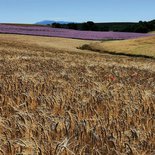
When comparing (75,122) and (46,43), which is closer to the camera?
(75,122)

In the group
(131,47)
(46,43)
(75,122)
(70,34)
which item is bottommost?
(70,34)

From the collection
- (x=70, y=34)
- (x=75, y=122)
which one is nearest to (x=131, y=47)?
(x=70, y=34)

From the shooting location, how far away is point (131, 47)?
1807 inches

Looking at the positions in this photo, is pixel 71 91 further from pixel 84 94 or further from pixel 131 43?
pixel 131 43

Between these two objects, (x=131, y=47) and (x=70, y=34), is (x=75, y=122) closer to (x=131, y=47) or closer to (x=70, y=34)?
(x=131, y=47)

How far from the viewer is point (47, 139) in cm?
521

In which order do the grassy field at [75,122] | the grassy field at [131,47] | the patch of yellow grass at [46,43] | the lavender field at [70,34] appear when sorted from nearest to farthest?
1. the grassy field at [75,122]
2. the grassy field at [131,47]
3. the patch of yellow grass at [46,43]
4. the lavender field at [70,34]

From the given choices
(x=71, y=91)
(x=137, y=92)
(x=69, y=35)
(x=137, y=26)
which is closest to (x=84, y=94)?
(x=71, y=91)

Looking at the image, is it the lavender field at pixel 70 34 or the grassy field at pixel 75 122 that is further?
the lavender field at pixel 70 34

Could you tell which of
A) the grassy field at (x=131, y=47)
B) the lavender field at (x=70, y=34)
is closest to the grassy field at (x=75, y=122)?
the grassy field at (x=131, y=47)

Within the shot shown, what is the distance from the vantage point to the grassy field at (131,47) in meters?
42.2

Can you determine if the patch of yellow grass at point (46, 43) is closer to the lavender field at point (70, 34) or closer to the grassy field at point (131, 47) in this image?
the grassy field at point (131, 47)

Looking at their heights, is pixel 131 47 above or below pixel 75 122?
below

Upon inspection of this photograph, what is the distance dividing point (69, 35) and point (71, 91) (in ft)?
189
